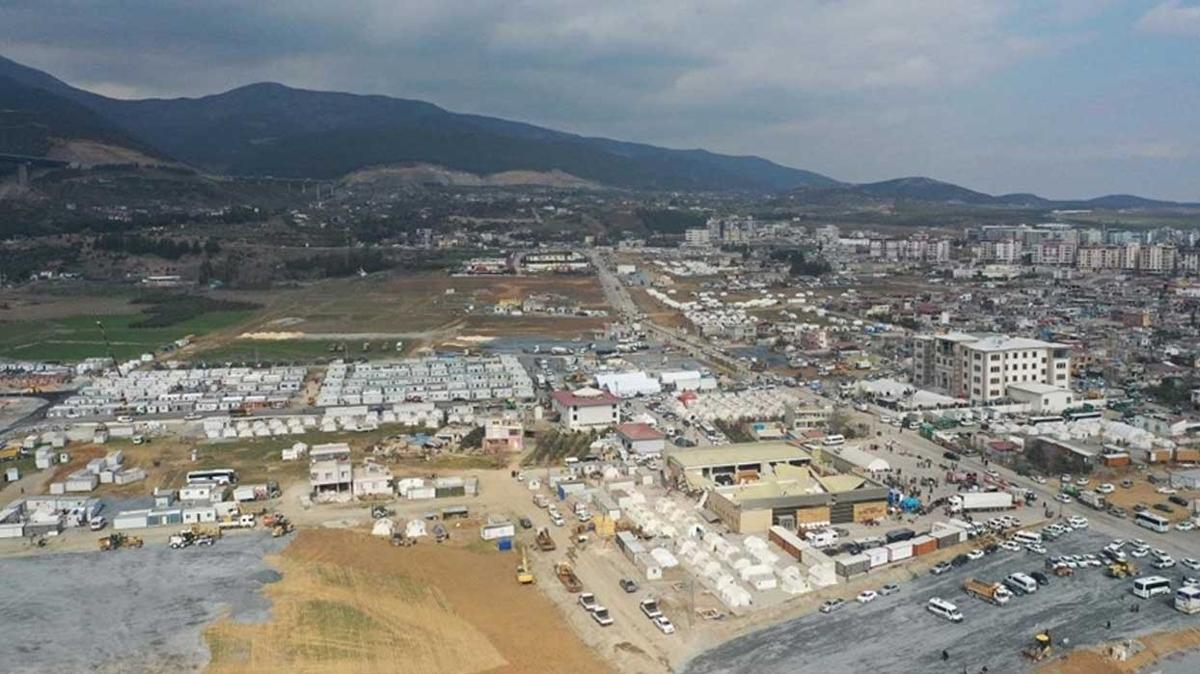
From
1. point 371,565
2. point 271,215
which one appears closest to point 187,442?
point 371,565

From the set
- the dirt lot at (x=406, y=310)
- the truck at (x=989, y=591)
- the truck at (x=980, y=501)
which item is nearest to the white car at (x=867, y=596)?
the truck at (x=989, y=591)

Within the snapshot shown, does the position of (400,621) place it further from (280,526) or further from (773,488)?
(773,488)

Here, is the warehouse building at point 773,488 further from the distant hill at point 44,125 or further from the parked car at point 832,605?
the distant hill at point 44,125

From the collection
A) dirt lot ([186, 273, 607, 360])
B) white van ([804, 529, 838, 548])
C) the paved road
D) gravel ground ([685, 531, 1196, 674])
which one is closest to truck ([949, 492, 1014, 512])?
white van ([804, 529, 838, 548])

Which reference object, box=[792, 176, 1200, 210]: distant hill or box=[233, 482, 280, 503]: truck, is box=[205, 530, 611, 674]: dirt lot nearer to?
box=[233, 482, 280, 503]: truck

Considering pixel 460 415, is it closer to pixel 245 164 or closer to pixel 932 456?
pixel 932 456

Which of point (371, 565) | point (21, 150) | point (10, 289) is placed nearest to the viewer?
point (371, 565)

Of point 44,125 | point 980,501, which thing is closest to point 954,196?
point 44,125
